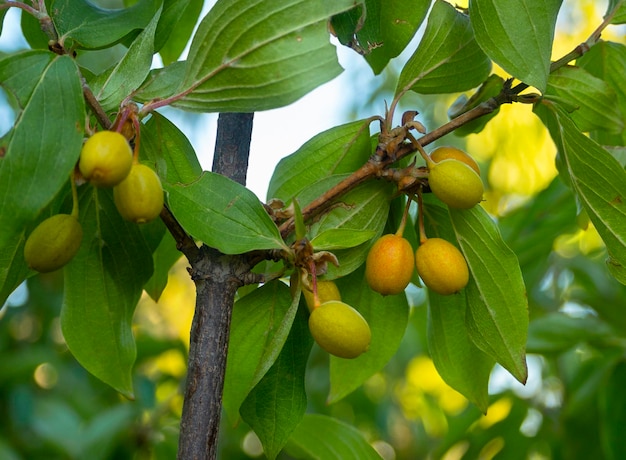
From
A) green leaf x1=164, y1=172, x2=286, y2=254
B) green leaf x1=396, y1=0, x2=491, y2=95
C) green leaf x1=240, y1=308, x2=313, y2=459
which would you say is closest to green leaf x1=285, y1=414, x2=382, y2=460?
green leaf x1=240, y1=308, x2=313, y2=459

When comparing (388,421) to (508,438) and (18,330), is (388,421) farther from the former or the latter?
(18,330)

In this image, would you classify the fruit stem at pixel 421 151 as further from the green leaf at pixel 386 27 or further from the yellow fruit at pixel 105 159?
the yellow fruit at pixel 105 159

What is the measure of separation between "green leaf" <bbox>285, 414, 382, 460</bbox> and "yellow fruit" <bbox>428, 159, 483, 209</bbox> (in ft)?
1.62

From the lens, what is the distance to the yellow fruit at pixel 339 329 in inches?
37.1

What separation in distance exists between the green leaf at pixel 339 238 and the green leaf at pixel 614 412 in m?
1.02

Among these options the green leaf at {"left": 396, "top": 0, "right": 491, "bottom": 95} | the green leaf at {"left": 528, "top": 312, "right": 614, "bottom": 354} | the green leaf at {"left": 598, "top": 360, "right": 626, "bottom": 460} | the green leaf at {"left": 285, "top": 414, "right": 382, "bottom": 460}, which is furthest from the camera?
the green leaf at {"left": 528, "top": 312, "right": 614, "bottom": 354}

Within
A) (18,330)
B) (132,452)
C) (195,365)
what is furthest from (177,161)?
(18,330)

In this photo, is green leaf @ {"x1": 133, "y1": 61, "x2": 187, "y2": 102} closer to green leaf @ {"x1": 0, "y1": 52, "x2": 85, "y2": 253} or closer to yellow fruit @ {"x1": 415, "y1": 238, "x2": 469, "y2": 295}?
green leaf @ {"x1": 0, "y1": 52, "x2": 85, "y2": 253}

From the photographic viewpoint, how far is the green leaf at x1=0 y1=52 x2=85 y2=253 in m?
0.80

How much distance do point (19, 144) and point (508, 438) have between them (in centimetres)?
157

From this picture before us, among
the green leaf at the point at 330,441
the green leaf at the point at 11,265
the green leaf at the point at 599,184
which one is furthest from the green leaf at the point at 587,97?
the green leaf at the point at 11,265

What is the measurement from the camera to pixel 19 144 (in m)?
0.81

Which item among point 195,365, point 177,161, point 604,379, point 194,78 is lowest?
point 604,379

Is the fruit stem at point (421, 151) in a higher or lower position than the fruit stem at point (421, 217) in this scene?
higher
